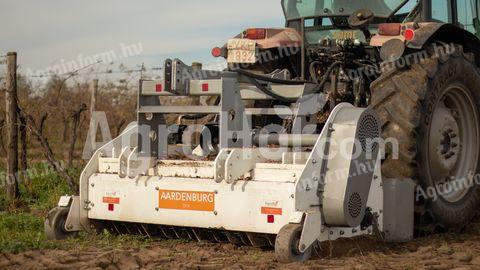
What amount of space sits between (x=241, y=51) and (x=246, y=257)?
265 cm

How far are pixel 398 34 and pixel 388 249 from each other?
1.92m

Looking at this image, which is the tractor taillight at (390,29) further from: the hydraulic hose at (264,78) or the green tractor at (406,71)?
the hydraulic hose at (264,78)

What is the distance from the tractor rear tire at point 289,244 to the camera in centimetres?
504

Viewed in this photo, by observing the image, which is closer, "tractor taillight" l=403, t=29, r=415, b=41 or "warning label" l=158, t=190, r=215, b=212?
"warning label" l=158, t=190, r=215, b=212

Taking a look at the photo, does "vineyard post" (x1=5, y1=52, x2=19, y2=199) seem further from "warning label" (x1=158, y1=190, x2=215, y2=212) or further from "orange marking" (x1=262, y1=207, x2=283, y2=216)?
"orange marking" (x1=262, y1=207, x2=283, y2=216)

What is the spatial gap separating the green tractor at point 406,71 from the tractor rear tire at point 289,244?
50.8 inches

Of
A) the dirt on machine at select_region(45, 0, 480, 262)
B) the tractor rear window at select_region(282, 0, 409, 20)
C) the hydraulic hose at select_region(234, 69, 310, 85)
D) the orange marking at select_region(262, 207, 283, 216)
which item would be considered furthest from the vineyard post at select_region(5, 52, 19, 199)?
the orange marking at select_region(262, 207, 283, 216)

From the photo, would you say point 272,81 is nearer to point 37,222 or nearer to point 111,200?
point 111,200

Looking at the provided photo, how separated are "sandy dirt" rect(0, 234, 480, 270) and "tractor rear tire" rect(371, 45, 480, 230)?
1.76 ft

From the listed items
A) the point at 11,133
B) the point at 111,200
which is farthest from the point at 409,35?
the point at 11,133

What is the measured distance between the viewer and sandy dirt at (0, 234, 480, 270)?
493 centimetres

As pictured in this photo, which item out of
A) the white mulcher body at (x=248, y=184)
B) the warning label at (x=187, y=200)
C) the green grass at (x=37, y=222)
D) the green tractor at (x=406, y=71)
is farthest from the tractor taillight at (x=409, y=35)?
the green grass at (x=37, y=222)

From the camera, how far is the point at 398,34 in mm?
6648

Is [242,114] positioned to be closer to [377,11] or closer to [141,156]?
[141,156]
